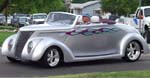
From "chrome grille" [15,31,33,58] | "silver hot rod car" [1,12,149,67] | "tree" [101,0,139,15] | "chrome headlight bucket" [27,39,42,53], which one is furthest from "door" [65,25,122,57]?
"tree" [101,0,139,15]

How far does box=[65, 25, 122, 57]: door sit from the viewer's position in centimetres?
1223

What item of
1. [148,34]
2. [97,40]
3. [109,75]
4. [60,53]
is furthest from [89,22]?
[148,34]

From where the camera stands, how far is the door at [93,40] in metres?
12.2

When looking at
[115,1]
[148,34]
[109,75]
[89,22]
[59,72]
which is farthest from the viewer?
[115,1]

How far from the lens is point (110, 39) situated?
12773 mm

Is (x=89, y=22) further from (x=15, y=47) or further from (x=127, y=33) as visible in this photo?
(x=15, y=47)

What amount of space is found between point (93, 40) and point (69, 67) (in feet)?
3.40

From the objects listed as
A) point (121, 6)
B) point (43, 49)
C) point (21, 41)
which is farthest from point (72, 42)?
point (121, 6)

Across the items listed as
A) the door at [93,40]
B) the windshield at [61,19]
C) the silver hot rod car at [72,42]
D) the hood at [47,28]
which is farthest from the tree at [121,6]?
the hood at [47,28]

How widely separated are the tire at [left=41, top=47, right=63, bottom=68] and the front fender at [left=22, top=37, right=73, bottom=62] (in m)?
0.12

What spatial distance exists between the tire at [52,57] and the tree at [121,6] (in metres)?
51.3

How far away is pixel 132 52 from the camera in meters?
13.2

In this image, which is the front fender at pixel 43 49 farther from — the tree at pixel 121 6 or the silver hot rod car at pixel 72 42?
the tree at pixel 121 6

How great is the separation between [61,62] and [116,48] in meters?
1.69
